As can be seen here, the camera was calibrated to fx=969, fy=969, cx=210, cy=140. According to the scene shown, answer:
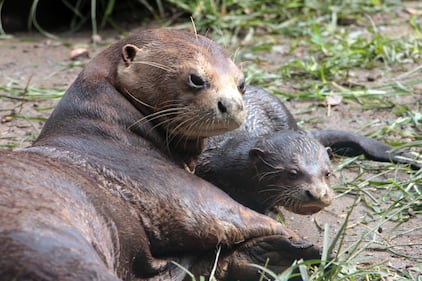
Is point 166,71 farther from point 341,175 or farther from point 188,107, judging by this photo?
point 341,175

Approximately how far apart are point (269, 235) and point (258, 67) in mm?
3513

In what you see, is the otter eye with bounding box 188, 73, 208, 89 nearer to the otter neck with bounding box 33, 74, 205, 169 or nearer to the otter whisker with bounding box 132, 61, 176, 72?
the otter whisker with bounding box 132, 61, 176, 72

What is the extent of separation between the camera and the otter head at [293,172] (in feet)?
16.4

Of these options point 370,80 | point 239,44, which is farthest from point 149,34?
point 239,44

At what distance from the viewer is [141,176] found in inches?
165

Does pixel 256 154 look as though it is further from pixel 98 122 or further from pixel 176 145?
pixel 98 122

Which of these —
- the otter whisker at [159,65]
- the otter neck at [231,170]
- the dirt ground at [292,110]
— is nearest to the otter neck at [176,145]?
the otter whisker at [159,65]

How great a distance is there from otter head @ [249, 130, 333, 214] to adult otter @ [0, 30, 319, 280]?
1.86 ft

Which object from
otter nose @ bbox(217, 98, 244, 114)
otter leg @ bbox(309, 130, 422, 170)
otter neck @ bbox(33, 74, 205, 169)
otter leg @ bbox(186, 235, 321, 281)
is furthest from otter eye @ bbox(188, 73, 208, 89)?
otter leg @ bbox(309, 130, 422, 170)

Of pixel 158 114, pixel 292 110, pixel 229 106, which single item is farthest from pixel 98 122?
pixel 292 110

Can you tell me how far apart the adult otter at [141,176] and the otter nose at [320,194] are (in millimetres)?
554

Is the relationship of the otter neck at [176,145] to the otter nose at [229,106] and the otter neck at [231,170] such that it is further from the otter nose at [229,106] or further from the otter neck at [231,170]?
the otter neck at [231,170]

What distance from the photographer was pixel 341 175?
582cm

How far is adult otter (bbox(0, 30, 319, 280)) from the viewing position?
3.62 metres
